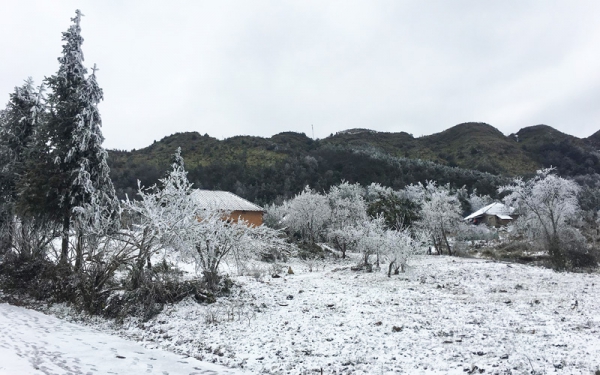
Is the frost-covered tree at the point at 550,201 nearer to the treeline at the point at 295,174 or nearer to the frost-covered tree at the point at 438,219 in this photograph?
the frost-covered tree at the point at 438,219

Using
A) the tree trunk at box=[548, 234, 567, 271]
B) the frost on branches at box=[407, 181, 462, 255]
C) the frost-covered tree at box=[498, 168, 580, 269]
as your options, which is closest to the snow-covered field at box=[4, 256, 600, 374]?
the tree trunk at box=[548, 234, 567, 271]

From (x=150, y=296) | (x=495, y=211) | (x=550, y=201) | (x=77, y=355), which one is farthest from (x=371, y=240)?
(x=495, y=211)

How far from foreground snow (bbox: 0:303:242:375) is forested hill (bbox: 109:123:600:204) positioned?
47.8m

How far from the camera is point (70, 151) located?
17.0m

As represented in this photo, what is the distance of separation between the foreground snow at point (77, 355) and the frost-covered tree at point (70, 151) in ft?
24.9

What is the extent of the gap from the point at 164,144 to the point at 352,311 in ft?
296

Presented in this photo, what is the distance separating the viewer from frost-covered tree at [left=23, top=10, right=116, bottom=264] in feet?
54.8

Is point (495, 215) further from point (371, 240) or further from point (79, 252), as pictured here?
point (79, 252)

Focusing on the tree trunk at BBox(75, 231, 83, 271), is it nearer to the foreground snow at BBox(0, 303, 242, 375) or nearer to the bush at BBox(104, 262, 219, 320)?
the bush at BBox(104, 262, 219, 320)

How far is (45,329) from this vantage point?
9773 millimetres

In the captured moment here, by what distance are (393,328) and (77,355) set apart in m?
7.55

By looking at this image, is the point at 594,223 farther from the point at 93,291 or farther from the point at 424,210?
the point at 93,291

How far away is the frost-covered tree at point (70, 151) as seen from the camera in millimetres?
16703

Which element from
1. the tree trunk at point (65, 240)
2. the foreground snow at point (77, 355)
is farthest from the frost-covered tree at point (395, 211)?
the foreground snow at point (77, 355)
